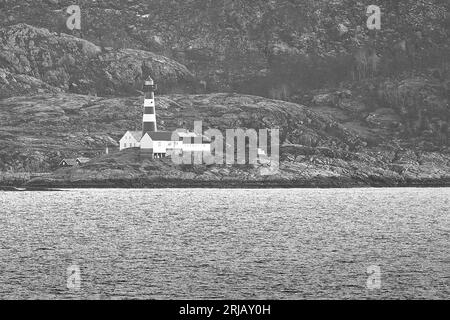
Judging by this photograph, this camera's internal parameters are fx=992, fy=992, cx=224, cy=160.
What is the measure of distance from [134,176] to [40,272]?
126494 mm

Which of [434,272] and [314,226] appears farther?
[314,226]

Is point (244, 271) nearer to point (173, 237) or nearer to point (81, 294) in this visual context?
point (81, 294)

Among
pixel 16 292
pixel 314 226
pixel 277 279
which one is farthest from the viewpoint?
pixel 314 226

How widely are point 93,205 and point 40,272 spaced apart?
83248mm

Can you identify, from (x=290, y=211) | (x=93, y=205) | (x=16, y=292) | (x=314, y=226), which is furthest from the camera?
(x=93, y=205)

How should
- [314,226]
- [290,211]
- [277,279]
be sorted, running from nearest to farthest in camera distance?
[277,279] → [314,226] → [290,211]

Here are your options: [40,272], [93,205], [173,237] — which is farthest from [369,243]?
[93,205]

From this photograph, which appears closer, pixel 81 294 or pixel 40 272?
pixel 81 294

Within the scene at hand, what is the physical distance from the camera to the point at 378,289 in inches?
2616

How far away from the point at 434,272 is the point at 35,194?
132427 mm

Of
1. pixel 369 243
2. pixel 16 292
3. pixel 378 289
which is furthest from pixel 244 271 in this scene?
pixel 369 243
